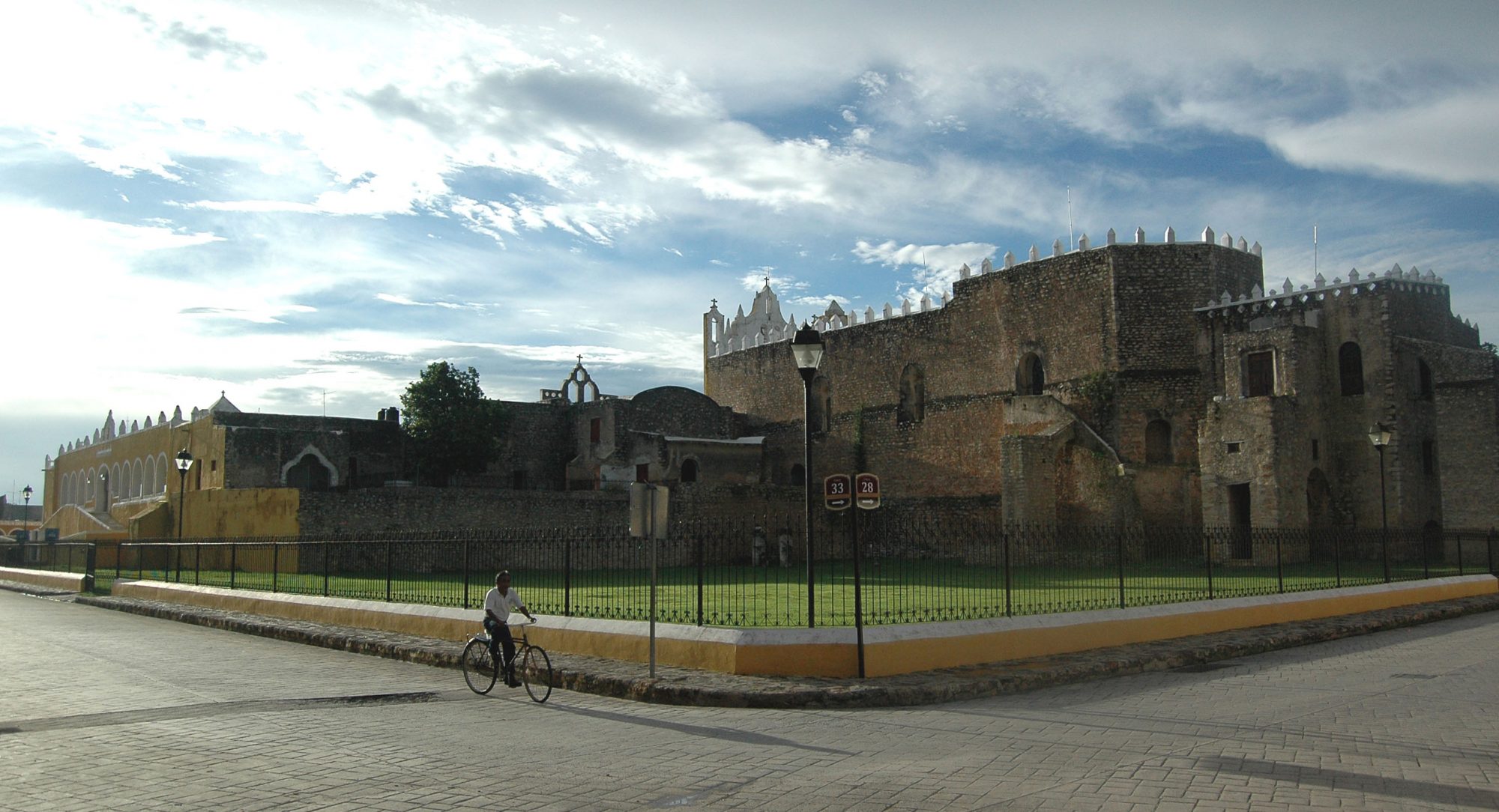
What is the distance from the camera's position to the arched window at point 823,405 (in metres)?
43.6

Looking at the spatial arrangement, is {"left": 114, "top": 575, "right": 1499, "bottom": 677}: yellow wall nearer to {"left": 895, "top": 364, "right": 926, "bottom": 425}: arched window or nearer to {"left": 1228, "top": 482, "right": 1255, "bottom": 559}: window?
{"left": 1228, "top": 482, "right": 1255, "bottom": 559}: window

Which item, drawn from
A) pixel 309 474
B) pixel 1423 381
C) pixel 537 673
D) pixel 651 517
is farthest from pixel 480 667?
pixel 309 474

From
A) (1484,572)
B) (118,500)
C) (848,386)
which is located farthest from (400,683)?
(118,500)

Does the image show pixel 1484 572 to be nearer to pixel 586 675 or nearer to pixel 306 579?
pixel 586 675

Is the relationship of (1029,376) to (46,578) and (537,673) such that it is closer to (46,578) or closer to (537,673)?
(46,578)

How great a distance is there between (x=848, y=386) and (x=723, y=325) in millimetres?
13084

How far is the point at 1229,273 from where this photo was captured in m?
33.2

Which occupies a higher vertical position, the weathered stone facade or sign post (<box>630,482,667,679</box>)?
the weathered stone facade

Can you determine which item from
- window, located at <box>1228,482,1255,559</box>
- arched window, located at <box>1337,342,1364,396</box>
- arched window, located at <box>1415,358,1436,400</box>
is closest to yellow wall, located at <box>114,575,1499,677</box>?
window, located at <box>1228,482,1255,559</box>

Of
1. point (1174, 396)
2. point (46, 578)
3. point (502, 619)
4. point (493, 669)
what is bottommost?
point (493, 669)

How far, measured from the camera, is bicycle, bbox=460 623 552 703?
10320mm

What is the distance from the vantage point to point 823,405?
144 ft

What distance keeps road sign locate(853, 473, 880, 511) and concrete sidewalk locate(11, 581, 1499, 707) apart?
1605mm

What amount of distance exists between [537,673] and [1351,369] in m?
26.1
